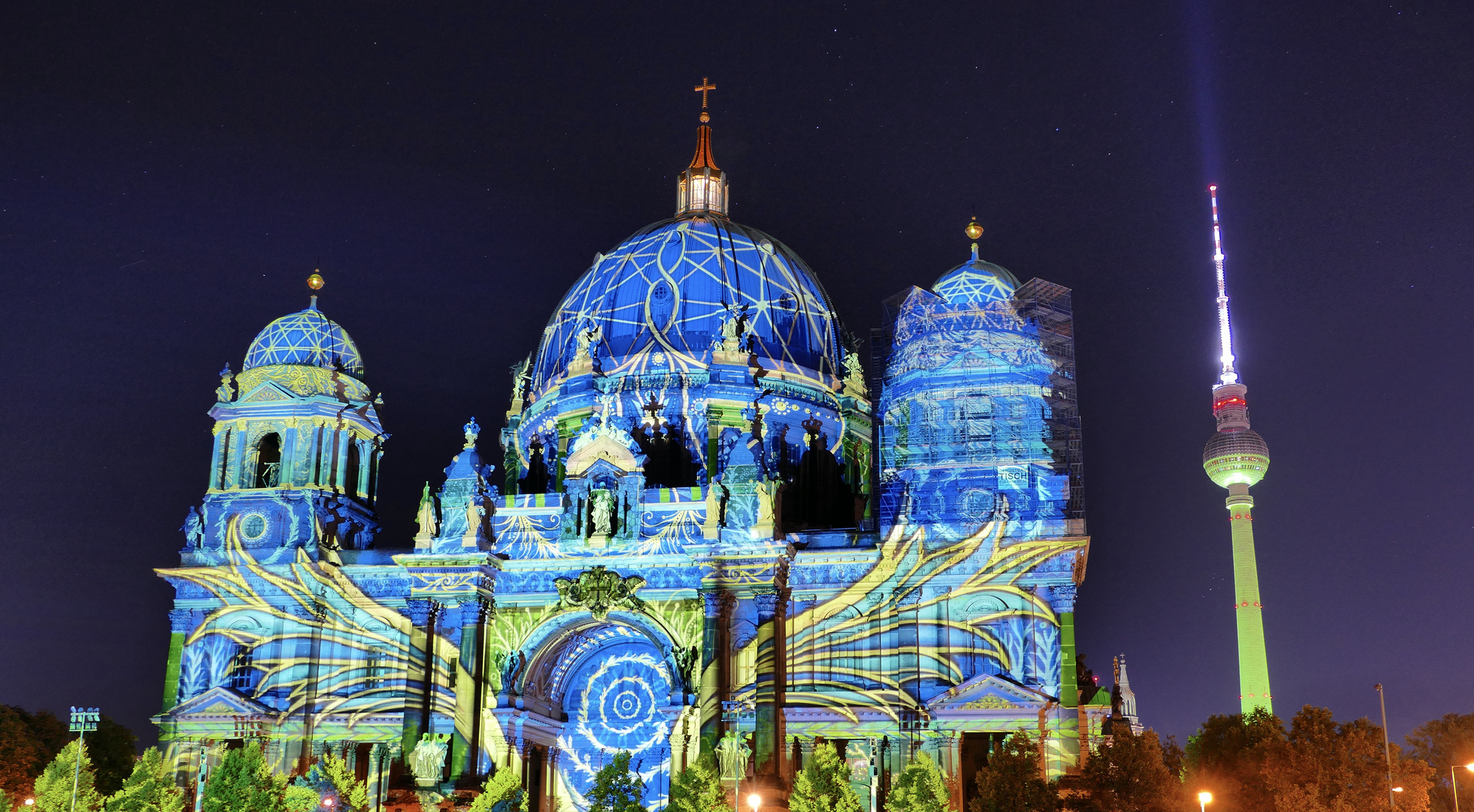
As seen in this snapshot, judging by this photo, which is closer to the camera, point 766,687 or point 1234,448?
point 766,687

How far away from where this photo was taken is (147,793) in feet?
161

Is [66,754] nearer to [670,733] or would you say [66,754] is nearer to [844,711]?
[670,733]

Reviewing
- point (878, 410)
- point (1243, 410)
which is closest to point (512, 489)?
point (878, 410)

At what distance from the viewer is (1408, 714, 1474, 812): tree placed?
229 feet

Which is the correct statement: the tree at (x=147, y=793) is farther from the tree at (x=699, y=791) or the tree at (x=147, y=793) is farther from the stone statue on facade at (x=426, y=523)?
the tree at (x=699, y=791)

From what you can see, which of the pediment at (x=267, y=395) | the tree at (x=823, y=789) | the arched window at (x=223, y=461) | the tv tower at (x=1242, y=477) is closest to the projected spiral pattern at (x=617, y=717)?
the tree at (x=823, y=789)

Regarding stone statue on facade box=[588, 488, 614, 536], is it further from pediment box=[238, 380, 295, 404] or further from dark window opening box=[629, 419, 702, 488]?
pediment box=[238, 380, 295, 404]

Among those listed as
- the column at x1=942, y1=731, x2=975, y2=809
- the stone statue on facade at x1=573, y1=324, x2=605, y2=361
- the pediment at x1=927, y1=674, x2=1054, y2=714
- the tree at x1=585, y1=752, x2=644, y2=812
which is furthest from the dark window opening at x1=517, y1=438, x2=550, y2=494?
the column at x1=942, y1=731, x2=975, y2=809

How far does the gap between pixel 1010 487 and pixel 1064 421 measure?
5.11 metres

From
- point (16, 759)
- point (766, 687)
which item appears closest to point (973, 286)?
point (766, 687)

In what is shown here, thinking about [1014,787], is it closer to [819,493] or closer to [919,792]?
[919,792]

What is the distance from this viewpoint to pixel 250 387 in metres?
63.6

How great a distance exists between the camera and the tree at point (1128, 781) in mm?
46812

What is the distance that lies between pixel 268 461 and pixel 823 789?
29607mm
